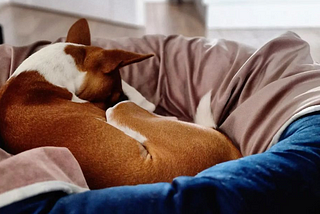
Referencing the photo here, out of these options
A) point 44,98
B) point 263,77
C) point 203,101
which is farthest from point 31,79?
point 263,77

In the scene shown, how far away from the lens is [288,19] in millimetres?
3615

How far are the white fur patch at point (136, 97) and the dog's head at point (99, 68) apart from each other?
119 millimetres

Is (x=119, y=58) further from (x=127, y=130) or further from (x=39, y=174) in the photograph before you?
(x=39, y=174)

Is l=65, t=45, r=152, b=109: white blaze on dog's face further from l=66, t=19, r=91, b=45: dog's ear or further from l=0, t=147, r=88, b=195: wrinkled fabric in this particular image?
l=0, t=147, r=88, b=195: wrinkled fabric

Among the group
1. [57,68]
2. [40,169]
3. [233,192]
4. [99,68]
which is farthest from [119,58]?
[233,192]

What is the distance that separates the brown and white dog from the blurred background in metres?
2.06

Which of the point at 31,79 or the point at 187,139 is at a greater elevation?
the point at 31,79

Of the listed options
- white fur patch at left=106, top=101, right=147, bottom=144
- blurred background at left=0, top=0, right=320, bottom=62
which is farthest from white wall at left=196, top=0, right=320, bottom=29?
white fur patch at left=106, top=101, right=147, bottom=144

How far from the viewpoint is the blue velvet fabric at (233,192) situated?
821mm

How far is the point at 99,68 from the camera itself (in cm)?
141

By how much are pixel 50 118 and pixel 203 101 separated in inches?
24.5

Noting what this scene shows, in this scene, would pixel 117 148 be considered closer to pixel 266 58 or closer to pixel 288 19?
pixel 266 58

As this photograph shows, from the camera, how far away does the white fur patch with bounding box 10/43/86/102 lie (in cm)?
133

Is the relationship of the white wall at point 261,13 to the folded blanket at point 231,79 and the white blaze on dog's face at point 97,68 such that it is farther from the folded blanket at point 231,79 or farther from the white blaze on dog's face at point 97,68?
the white blaze on dog's face at point 97,68
